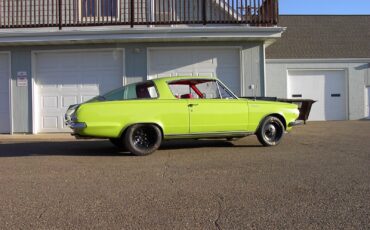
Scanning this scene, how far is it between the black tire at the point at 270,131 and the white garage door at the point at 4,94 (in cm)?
839

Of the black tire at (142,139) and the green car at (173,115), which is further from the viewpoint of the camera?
the black tire at (142,139)

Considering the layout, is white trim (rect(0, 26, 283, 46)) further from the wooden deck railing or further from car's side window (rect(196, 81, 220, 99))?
car's side window (rect(196, 81, 220, 99))

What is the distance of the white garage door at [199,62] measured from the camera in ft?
48.4

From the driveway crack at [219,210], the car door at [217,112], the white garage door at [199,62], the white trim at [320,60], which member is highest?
the white trim at [320,60]

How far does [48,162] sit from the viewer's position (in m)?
8.84

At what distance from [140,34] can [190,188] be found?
327 inches

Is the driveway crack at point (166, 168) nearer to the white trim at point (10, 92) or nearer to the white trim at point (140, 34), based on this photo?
the white trim at point (140, 34)

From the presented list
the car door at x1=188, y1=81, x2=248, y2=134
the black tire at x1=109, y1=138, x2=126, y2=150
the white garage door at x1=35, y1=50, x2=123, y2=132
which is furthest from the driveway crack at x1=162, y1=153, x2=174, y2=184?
the white garage door at x1=35, y1=50, x2=123, y2=132

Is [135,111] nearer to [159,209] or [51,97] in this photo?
[159,209]

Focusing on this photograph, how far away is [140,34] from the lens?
1389cm

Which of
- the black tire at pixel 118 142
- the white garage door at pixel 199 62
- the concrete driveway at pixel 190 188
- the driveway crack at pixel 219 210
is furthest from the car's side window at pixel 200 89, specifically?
the white garage door at pixel 199 62

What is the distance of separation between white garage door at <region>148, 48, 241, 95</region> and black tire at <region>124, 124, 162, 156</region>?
549 cm

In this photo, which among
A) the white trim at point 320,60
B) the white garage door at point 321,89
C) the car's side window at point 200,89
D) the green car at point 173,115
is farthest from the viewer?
the white garage door at point 321,89

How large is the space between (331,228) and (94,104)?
5598mm
